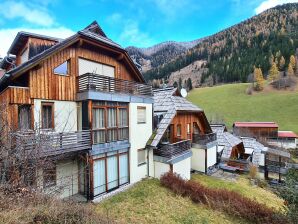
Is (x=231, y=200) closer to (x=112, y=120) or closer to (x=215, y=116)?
(x=112, y=120)

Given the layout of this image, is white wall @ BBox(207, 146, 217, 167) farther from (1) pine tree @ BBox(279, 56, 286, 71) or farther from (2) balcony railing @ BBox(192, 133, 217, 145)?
(1) pine tree @ BBox(279, 56, 286, 71)

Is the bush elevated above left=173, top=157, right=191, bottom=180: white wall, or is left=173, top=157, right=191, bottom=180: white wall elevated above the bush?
left=173, top=157, right=191, bottom=180: white wall

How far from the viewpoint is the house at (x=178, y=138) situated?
18719 mm

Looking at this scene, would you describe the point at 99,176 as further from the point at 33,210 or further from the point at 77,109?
the point at 33,210

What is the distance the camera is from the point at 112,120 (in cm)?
1565

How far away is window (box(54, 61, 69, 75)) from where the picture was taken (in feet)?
44.0

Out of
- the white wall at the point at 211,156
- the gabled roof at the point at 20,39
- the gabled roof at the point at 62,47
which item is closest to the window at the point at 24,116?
the gabled roof at the point at 62,47

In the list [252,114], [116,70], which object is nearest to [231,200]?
[116,70]

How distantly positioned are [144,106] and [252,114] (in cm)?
7248

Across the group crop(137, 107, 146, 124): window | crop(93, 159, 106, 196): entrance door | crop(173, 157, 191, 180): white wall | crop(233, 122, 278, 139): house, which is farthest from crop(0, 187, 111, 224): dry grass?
crop(233, 122, 278, 139): house

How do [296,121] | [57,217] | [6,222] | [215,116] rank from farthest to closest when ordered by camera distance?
[215,116] → [296,121] → [57,217] → [6,222]

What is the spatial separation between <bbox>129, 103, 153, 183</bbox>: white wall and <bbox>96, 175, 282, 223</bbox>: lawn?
128cm

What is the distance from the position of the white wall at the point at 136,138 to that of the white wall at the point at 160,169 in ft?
2.10

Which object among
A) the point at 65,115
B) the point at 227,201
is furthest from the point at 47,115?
the point at 227,201
